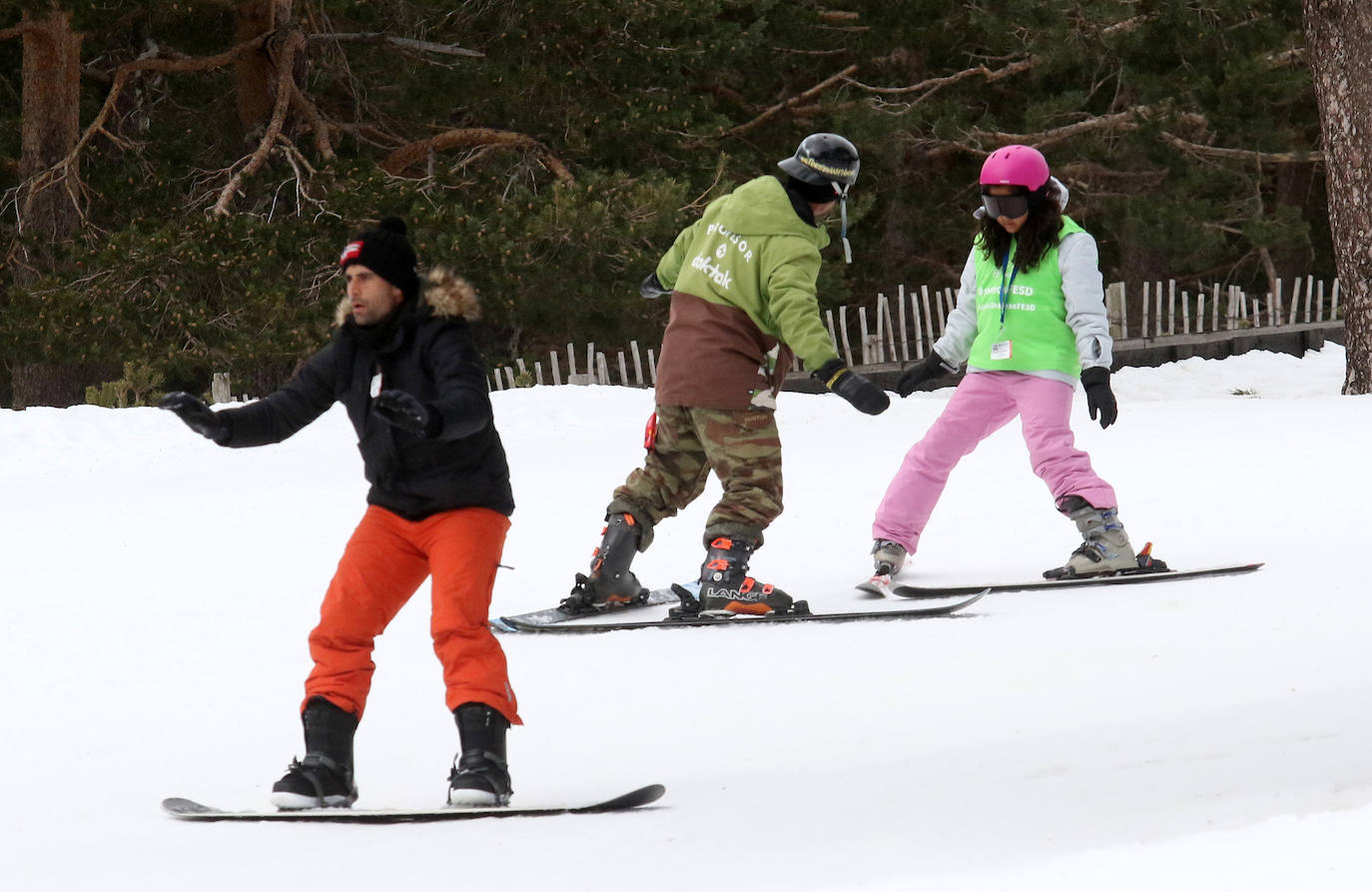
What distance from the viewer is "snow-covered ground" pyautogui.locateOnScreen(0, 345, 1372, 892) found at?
10.6ft

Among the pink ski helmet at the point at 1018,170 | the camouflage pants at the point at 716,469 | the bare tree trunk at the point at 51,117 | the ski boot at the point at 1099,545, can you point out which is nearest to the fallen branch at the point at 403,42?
the bare tree trunk at the point at 51,117

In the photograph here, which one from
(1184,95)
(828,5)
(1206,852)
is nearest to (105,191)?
(828,5)

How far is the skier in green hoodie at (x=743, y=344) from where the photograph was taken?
550cm

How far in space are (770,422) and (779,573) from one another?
48.5 inches

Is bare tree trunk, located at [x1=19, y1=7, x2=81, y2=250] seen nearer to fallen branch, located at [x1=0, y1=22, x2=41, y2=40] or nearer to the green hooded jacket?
fallen branch, located at [x1=0, y1=22, x2=41, y2=40]

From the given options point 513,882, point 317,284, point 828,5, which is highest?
point 828,5

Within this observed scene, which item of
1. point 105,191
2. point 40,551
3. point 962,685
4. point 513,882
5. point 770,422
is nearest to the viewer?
point 513,882

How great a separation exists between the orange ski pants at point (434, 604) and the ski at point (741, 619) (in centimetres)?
179

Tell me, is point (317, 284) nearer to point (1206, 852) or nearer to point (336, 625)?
point (336, 625)

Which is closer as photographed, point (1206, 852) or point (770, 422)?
point (1206, 852)

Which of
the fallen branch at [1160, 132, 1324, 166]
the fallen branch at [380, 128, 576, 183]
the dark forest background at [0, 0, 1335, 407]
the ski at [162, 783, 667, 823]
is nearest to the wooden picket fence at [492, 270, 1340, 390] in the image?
the dark forest background at [0, 0, 1335, 407]

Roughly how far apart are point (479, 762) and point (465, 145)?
50.6 ft

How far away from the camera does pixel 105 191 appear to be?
1719cm

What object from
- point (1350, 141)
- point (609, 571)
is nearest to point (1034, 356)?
point (609, 571)
